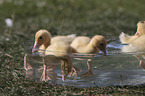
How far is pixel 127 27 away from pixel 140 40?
2176 mm

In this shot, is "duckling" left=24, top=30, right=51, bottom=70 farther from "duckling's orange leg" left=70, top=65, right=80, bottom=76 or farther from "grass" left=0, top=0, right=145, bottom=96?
"duckling's orange leg" left=70, top=65, right=80, bottom=76

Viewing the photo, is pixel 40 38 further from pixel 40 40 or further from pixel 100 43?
pixel 100 43

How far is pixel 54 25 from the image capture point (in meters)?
3.91

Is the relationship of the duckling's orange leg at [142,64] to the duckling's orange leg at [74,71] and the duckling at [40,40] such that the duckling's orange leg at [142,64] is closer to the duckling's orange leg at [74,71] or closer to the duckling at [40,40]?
the duckling's orange leg at [74,71]

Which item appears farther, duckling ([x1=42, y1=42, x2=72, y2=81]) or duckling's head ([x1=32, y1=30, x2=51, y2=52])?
duckling's head ([x1=32, y1=30, x2=51, y2=52])

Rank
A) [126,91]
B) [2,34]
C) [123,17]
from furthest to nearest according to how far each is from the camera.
→ [123,17] < [2,34] < [126,91]

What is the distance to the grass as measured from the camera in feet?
5.33

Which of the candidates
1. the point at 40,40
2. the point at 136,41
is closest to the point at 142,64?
the point at 136,41

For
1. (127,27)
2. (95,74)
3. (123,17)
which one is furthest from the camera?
(123,17)

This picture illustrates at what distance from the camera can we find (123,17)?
14.8 feet

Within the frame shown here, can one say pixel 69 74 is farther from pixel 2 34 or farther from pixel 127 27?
pixel 127 27

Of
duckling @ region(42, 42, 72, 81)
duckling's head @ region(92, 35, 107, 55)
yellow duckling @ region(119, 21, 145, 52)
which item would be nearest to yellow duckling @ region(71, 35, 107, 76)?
duckling's head @ region(92, 35, 107, 55)

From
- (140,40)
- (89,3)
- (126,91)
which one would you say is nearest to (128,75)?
(126,91)

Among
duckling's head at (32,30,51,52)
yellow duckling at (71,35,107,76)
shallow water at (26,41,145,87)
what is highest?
duckling's head at (32,30,51,52)
